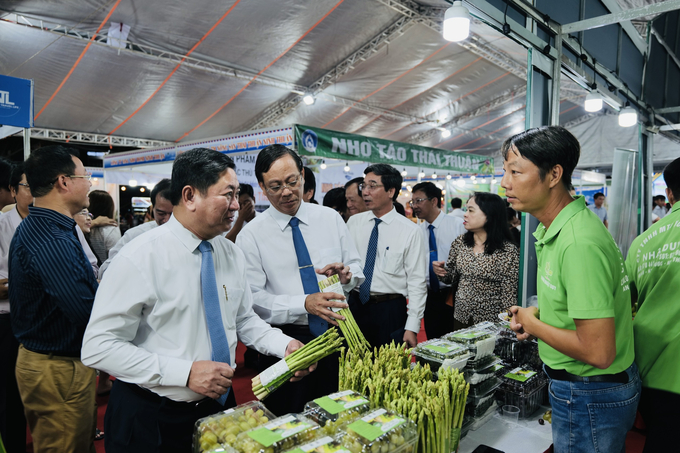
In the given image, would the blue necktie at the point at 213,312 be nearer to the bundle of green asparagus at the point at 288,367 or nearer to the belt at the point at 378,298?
the bundle of green asparagus at the point at 288,367

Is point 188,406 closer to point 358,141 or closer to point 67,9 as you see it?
point 358,141

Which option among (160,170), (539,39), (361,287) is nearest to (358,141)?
(539,39)

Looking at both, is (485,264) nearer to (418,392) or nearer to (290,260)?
(290,260)

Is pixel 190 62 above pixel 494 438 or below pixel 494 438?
above

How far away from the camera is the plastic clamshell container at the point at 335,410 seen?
44.6 inches

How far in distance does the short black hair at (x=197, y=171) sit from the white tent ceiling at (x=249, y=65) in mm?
6245

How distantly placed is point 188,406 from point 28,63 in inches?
365

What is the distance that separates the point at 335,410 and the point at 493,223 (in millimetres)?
2118

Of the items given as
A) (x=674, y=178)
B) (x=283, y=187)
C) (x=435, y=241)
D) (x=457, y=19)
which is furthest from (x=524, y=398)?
(x=457, y=19)

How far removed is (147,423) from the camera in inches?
54.8

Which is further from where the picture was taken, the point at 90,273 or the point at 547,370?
the point at 90,273

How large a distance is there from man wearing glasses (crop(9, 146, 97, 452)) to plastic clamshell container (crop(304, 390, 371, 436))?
3.93 feet

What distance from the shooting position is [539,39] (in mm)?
3479

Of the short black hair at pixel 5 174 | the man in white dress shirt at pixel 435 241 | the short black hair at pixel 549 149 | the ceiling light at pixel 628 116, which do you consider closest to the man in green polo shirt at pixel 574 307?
the short black hair at pixel 549 149
